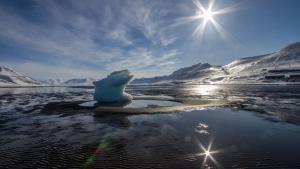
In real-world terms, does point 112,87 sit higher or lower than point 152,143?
higher

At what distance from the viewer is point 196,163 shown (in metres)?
11.5

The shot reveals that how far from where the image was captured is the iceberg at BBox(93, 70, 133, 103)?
136ft

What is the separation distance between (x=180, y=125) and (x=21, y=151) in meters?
13.8

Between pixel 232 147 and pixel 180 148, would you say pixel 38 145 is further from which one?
pixel 232 147

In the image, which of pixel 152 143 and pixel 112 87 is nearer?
pixel 152 143

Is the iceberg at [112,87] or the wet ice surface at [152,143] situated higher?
the iceberg at [112,87]

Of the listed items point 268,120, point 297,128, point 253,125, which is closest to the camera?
point 297,128

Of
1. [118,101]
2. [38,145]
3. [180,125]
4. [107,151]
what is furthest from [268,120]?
[118,101]

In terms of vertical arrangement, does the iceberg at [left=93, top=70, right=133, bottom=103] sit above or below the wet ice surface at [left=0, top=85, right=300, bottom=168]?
above

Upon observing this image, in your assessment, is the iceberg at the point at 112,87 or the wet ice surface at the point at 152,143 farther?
the iceberg at the point at 112,87

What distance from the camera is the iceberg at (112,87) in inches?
1631

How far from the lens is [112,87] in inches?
1662

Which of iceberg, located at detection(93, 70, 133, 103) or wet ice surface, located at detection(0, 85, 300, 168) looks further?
iceberg, located at detection(93, 70, 133, 103)

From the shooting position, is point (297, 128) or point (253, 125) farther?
point (253, 125)
